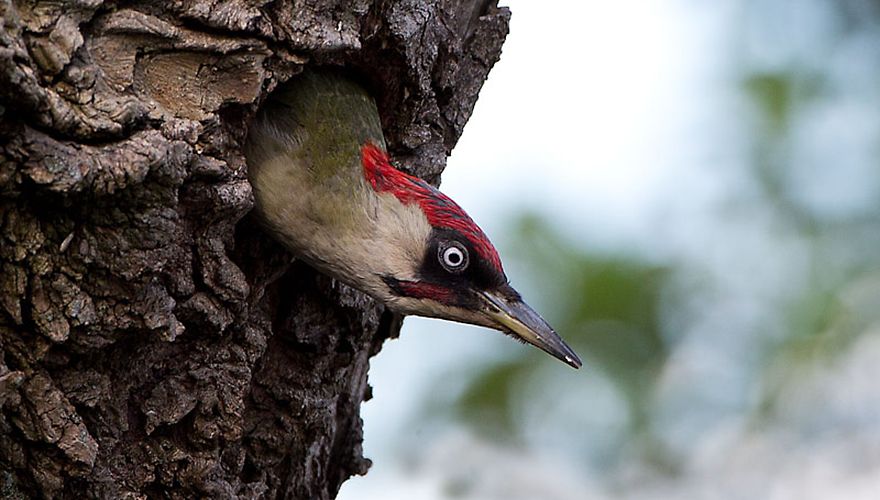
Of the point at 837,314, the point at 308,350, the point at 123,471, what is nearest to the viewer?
the point at 123,471

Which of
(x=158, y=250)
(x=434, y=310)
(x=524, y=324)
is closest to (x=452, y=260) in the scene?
(x=434, y=310)

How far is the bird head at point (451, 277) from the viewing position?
3541 mm

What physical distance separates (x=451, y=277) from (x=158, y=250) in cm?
90

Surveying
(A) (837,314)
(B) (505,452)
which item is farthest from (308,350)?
(A) (837,314)

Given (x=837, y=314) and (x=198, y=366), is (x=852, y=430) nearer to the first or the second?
(x=837, y=314)

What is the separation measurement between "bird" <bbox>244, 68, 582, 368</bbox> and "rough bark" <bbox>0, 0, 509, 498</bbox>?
128 mm

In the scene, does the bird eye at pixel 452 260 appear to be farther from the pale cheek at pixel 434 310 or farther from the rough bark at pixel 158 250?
the rough bark at pixel 158 250

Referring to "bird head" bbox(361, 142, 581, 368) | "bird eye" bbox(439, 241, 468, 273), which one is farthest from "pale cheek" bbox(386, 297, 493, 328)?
"bird eye" bbox(439, 241, 468, 273)

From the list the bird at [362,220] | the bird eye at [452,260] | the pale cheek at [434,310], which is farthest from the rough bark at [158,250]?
the bird eye at [452,260]

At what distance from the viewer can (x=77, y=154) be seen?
271 centimetres

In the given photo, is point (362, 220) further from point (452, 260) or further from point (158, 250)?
point (158, 250)

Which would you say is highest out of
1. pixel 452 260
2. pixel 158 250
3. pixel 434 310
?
pixel 452 260

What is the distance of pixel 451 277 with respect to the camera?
3551mm

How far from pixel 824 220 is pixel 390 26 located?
2.46m
